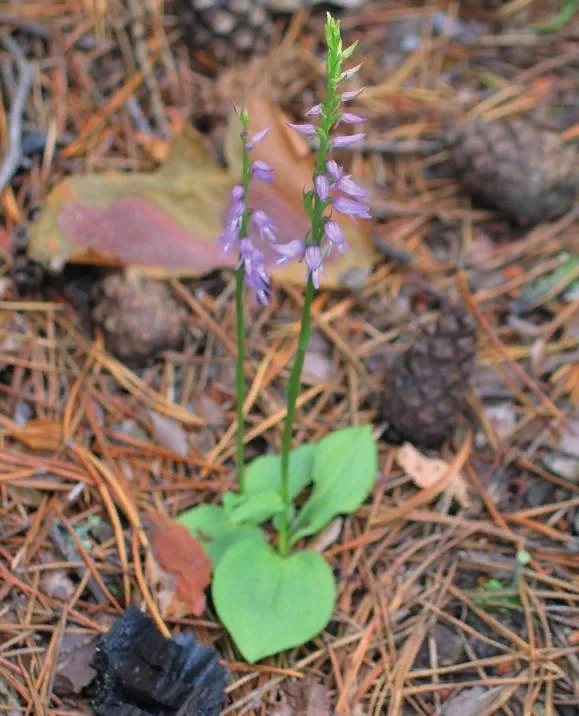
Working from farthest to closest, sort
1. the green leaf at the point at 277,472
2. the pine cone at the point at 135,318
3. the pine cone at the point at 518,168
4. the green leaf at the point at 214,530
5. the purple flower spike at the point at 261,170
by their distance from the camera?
the pine cone at the point at 518,168, the pine cone at the point at 135,318, the green leaf at the point at 277,472, the green leaf at the point at 214,530, the purple flower spike at the point at 261,170

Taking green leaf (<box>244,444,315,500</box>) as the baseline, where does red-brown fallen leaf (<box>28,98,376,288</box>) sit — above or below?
above

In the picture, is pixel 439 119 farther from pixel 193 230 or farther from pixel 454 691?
pixel 454 691

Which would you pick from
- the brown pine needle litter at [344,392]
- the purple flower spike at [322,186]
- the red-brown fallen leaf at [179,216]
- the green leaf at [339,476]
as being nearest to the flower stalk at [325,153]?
the purple flower spike at [322,186]

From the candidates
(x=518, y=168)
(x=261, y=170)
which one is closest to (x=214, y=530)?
(x=261, y=170)

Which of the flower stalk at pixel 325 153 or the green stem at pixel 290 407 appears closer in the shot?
the flower stalk at pixel 325 153

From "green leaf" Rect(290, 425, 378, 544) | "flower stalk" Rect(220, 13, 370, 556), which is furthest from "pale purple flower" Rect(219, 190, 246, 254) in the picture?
"green leaf" Rect(290, 425, 378, 544)

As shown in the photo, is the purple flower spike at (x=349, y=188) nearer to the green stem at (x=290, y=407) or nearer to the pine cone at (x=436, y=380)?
the green stem at (x=290, y=407)

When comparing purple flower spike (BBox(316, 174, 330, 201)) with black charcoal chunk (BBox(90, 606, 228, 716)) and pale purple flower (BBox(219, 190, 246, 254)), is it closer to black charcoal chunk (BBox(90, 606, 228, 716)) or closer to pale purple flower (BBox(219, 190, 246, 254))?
pale purple flower (BBox(219, 190, 246, 254))
